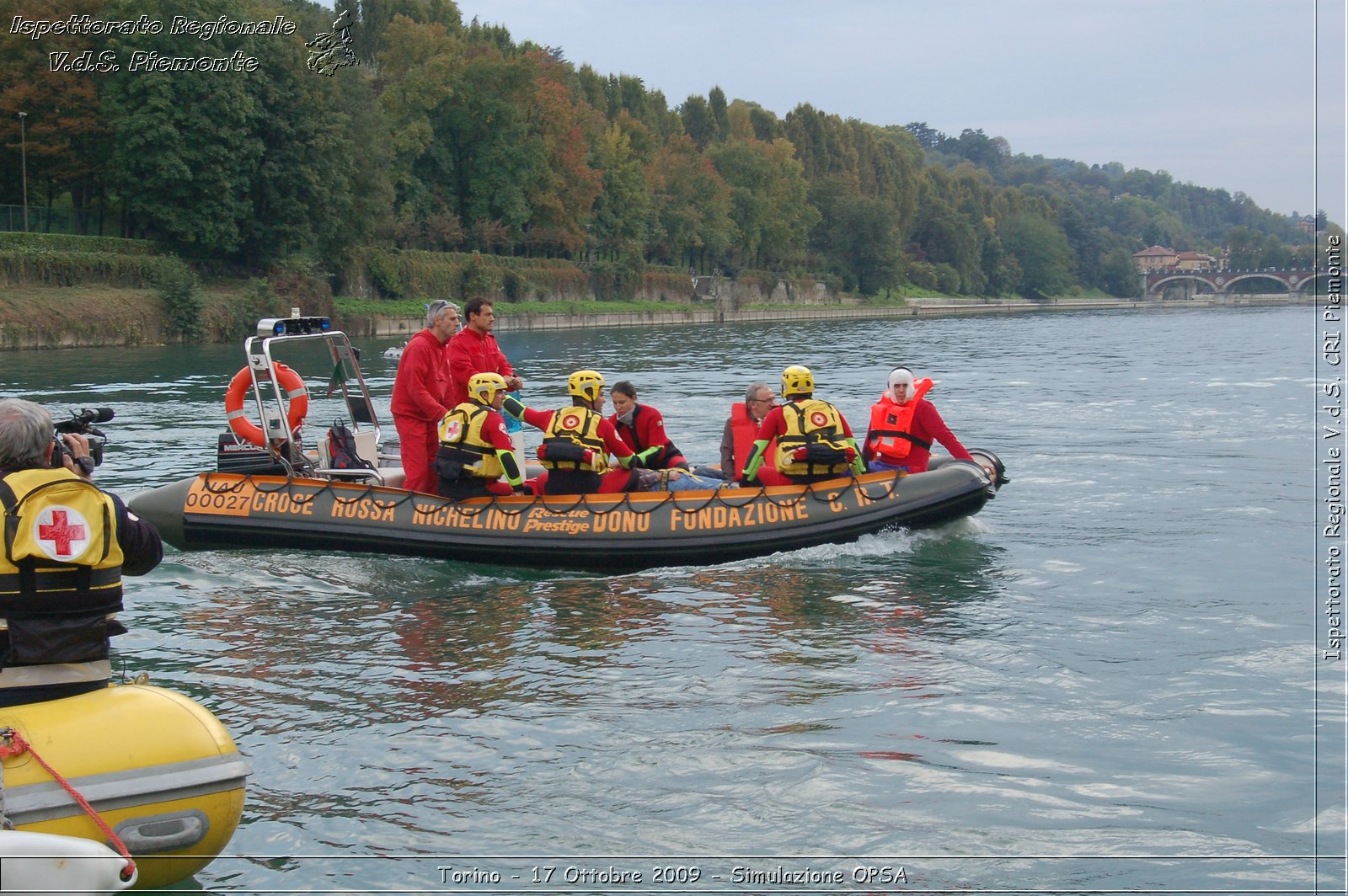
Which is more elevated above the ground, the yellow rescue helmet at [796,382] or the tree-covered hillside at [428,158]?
the tree-covered hillside at [428,158]

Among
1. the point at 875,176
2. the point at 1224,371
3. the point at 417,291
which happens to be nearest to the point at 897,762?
the point at 1224,371

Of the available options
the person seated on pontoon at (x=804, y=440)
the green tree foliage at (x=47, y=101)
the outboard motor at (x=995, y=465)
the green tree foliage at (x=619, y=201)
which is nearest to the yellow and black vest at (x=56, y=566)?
the person seated on pontoon at (x=804, y=440)

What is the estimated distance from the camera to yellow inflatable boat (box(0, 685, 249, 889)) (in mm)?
4875

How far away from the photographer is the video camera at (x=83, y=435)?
18.1 ft

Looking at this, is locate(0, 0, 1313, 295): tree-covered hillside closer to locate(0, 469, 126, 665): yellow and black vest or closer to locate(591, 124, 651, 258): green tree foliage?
locate(591, 124, 651, 258): green tree foliage

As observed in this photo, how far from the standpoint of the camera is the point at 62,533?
5.11 metres

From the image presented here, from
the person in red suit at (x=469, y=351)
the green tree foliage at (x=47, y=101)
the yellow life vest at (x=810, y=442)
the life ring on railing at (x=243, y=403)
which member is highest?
the green tree foliage at (x=47, y=101)

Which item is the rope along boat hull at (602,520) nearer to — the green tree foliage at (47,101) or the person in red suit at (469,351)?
the person in red suit at (469,351)

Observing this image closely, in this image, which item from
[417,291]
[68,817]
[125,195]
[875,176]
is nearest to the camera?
[68,817]

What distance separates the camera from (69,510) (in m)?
5.14

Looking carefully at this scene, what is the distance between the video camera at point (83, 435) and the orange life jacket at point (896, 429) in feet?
25.1

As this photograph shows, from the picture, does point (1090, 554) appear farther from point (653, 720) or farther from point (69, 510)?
point (69, 510)

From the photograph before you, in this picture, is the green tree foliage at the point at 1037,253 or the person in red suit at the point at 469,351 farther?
the green tree foliage at the point at 1037,253

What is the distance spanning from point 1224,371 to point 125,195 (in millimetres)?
40298
